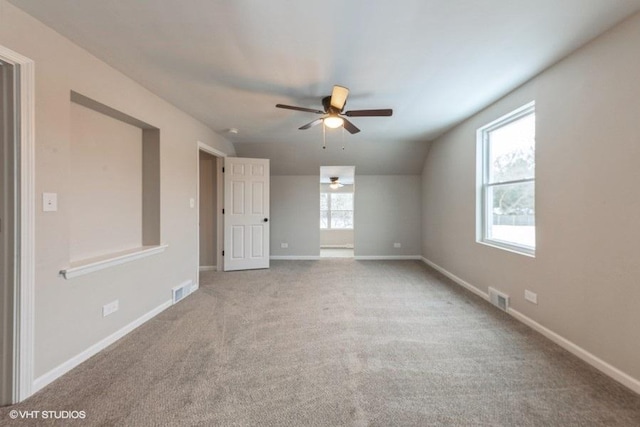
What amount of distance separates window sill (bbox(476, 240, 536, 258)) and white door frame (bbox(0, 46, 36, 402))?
399 cm

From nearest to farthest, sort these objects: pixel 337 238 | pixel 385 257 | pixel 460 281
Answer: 1. pixel 460 281
2. pixel 385 257
3. pixel 337 238

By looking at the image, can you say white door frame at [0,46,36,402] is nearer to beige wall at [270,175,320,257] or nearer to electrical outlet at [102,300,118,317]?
electrical outlet at [102,300,118,317]

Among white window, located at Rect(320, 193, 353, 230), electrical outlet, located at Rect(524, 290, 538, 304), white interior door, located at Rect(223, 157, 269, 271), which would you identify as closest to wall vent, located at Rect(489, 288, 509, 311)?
electrical outlet, located at Rect(524, 290, 538, 304)

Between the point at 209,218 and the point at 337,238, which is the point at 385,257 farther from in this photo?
the point at 209,218

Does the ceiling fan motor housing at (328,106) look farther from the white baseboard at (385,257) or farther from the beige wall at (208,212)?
the white baseboard at (385,257)

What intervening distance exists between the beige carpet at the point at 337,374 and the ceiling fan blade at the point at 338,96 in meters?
2.20

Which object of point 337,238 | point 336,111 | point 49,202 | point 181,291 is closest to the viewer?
point 49,202

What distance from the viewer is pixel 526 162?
268cm

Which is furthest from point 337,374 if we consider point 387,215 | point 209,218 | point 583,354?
point 387,215

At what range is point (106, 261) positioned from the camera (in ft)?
7.11

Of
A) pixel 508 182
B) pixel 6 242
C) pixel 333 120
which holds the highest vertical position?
pixel 333 120

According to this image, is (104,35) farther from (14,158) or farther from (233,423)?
(233,423)

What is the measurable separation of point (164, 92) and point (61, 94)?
1027 mm

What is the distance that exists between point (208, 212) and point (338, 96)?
3433mm
